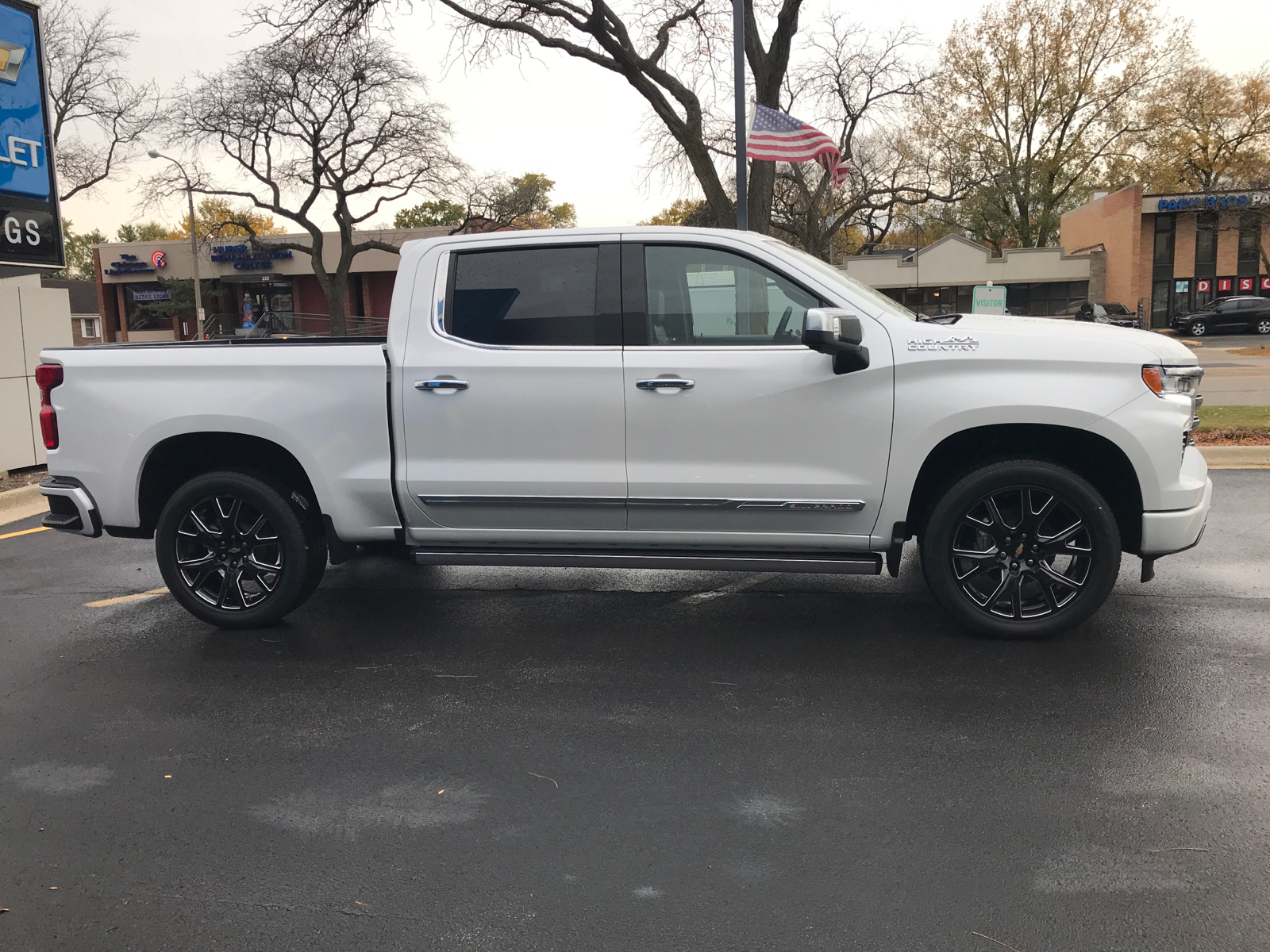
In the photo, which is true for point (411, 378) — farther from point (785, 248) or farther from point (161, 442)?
point (785, 248)

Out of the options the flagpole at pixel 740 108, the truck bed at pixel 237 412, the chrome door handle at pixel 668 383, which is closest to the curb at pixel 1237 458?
the flagpole at pixel 740 108

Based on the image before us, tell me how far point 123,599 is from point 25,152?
26.0 feet

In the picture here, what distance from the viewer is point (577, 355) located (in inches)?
195

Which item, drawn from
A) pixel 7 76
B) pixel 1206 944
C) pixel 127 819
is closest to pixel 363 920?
pixel 127 819

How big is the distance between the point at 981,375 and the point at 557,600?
274 centimetres

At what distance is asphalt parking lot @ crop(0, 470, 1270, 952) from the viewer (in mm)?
2795

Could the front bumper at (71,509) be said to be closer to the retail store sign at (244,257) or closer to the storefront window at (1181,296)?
the retail store sign at (244,257)

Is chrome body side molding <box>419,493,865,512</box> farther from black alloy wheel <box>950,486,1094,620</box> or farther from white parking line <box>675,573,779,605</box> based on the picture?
white parking line <box>675,573,779,605</box>

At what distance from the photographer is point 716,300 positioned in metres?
4.98

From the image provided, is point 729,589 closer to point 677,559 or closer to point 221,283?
point 677,559

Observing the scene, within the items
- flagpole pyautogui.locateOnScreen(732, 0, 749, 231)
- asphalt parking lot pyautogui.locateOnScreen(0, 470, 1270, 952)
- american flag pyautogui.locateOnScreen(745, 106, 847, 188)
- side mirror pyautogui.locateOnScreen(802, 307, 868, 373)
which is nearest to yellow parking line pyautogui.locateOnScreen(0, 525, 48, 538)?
asphalt parking lot pyautogui.locateOnScreen(0, 470, 1270, 952)

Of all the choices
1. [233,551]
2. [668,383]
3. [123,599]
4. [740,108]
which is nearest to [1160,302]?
[740,108]

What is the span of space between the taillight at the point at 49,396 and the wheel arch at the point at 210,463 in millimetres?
535

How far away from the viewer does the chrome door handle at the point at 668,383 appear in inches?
189
